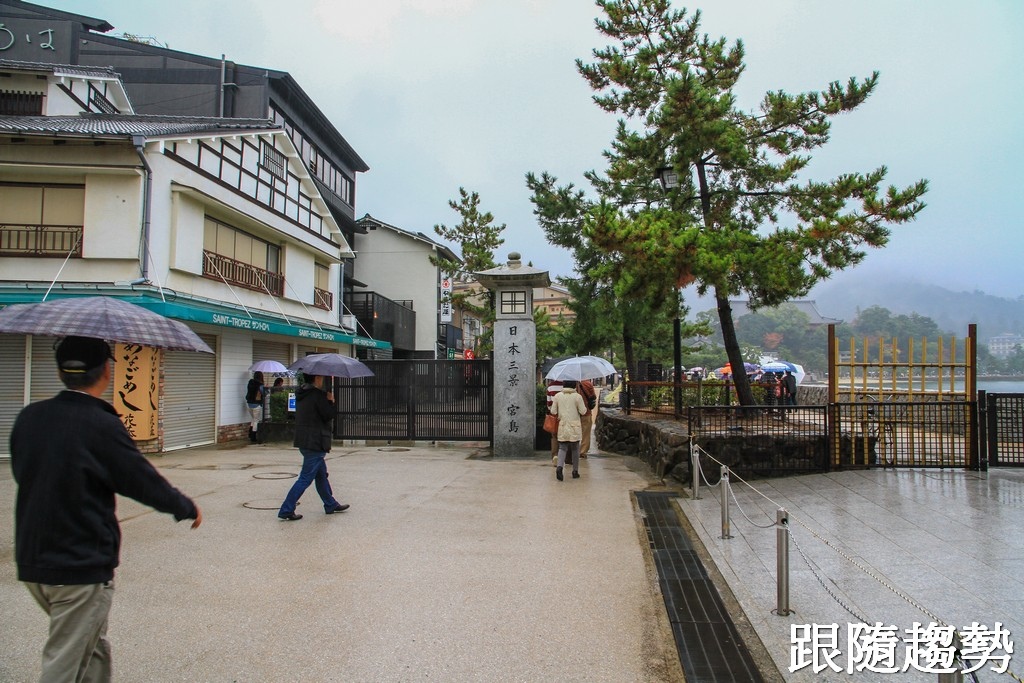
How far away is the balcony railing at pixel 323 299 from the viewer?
2280 cm

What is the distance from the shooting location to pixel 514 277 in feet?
43.0

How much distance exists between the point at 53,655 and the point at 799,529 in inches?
271

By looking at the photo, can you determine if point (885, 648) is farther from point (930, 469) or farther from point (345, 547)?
point (930, 469)

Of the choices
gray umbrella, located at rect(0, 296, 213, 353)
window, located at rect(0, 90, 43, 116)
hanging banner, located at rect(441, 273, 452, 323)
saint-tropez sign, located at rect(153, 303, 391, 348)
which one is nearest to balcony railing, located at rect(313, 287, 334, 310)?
saint-tropez sign, located at rect(153, 303, 391, 348)

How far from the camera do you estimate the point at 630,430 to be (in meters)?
14.3

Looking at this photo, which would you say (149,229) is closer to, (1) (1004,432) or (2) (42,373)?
(2) (42,373)

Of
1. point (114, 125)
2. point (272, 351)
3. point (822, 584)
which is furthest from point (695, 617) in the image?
point (272, 351)

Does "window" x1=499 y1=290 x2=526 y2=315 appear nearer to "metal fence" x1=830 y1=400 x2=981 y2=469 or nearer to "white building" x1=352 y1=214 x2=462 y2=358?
"metal fence" x1=830 y1=400 x2=981 y2=469

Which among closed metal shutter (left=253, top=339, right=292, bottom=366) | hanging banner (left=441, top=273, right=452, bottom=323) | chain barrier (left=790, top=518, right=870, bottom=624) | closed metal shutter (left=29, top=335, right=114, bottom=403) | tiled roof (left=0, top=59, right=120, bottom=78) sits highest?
tiled roof (left=0, top=59, right=120, bottom=78)

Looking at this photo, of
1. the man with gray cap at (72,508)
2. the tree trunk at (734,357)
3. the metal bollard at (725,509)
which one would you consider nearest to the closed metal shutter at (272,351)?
the tree trunk at (734,357)

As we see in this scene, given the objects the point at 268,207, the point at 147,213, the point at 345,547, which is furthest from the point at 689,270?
the point at 268,207

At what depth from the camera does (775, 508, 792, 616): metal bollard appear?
14.9ft

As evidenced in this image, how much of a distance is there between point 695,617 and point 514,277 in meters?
9.18

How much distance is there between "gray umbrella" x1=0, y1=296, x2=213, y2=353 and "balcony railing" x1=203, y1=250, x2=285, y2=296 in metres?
12.2
